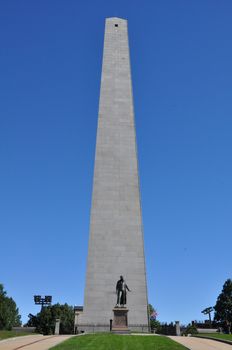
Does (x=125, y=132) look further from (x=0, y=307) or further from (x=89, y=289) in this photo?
(x=0, y=307)

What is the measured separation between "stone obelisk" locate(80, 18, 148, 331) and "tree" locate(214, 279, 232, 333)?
149 feet

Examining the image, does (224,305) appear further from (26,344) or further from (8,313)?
(26,344)

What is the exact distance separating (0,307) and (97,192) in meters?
51.2

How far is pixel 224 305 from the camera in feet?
249

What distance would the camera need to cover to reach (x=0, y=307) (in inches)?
3088

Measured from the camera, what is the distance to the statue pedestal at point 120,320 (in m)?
26.4

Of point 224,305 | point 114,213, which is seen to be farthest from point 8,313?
point 114,213

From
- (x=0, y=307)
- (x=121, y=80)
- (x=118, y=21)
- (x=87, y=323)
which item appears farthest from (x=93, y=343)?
(x=0, y=307)

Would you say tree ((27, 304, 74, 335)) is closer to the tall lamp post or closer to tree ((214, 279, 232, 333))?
the tall lamp post

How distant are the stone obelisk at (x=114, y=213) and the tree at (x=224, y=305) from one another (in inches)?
1793

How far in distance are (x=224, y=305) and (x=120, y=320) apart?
55.0m

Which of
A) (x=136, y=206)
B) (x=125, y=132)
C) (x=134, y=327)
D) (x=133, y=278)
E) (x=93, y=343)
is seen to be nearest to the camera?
(x=93, y=343)

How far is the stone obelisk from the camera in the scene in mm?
33750

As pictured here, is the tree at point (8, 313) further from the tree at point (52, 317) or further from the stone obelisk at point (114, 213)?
the stone obelisk at point (114, 213)
